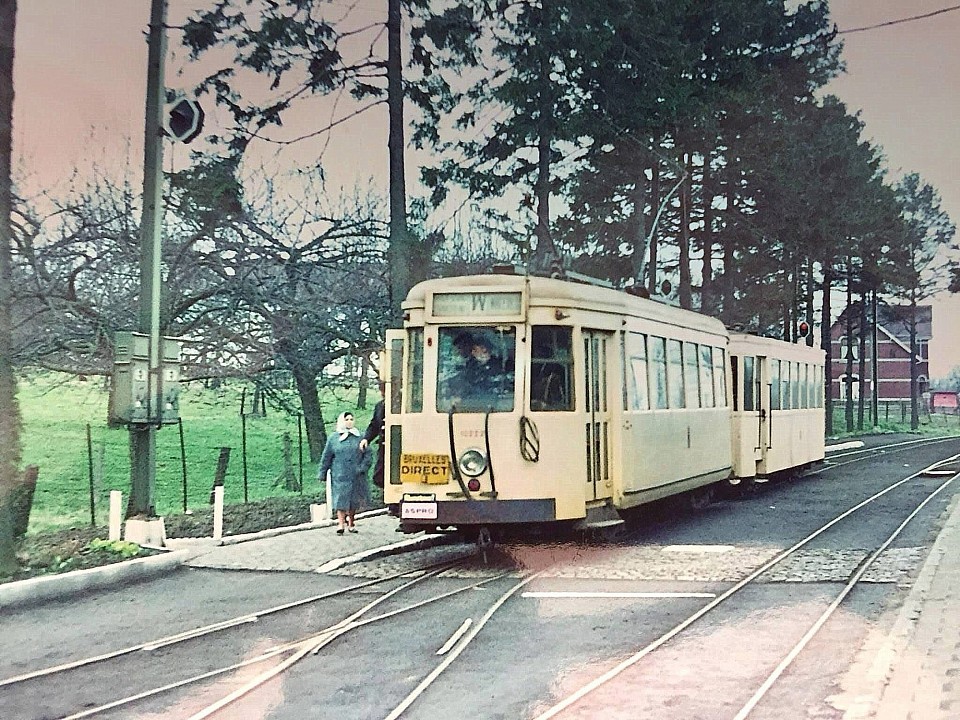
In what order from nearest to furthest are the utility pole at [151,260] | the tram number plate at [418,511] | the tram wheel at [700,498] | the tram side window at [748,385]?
1. the tram number plate at [418,511]
2. the utility pole at [151,260]
3. the tram wheel at [700,498]
4. the tram side window at [748,385]

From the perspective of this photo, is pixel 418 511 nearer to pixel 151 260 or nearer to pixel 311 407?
pixel 151 260

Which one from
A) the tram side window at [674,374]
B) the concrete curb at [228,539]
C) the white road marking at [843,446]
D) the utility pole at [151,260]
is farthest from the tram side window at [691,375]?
the white road marking at [843,446]

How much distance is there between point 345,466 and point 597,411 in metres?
Result: 3.68

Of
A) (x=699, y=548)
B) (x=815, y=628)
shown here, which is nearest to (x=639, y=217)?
(x=699, y=548)

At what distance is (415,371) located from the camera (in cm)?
1439

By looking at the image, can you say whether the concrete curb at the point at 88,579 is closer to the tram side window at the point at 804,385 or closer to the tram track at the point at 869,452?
the tram side window at the point at 804,385

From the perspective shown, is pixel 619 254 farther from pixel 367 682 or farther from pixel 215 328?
pixel 367 682

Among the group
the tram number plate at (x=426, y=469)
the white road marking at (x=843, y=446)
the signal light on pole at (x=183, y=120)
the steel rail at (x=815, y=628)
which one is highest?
the signal light on pole at (x=183, y=120)

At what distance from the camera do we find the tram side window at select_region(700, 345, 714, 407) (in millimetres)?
19547

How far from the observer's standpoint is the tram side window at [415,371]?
14281 mm

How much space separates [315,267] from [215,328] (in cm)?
262

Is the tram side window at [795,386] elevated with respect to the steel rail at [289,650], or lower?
elevated

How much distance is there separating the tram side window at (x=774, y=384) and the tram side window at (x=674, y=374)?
20.8 ft

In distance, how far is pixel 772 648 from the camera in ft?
30.8
